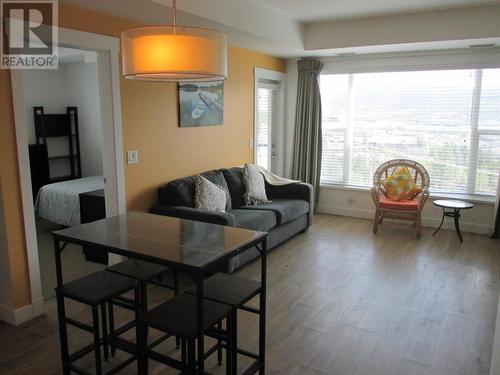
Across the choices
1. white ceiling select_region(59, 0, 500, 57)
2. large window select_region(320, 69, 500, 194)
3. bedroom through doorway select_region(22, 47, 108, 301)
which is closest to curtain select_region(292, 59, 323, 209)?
large window select_region(320, 69, 500, 194)

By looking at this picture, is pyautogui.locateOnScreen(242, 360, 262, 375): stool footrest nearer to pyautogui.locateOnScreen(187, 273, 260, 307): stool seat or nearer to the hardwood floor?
the hardwood floor

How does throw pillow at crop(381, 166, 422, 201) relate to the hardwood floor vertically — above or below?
above

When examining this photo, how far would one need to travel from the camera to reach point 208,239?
7.84ft

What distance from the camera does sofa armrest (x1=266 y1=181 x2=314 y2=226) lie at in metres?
5.48

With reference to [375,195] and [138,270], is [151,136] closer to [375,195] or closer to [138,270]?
[138,270]

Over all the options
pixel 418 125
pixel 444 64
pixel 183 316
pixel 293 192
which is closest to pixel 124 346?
pixel 183 316

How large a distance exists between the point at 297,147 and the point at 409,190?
1845 millimetres

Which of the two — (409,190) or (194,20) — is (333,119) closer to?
(409,190)

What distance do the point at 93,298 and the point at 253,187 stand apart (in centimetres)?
307

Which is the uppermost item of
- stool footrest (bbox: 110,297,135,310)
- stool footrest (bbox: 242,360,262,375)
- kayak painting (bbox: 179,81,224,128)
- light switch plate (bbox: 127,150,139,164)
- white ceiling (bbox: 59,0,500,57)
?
white ceiling (bbox: 59,0,500,57)

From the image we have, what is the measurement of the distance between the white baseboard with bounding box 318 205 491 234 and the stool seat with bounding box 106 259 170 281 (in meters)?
4.40

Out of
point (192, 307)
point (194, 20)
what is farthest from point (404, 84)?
point (192, 307)

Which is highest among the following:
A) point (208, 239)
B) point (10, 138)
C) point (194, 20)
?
point (194, 20)

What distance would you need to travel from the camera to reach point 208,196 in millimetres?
4363
